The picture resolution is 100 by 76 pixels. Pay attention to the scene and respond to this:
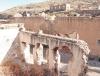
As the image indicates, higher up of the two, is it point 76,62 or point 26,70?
point 76,62

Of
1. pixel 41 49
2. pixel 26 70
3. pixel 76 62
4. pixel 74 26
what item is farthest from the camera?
pixel 74 26

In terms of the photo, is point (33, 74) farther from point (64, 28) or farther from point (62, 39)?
point (64, 28)

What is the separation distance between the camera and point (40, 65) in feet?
62.8

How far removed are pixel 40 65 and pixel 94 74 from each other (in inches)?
166

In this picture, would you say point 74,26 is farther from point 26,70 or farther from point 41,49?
point 26,70

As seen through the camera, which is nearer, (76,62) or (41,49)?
(76,62)

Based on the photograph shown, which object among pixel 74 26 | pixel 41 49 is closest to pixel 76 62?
pixel 41 49

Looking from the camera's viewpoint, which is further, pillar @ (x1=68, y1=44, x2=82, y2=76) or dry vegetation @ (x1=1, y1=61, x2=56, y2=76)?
dry vegetation @ (x1=1, y1=61, x2=56, y2=76)

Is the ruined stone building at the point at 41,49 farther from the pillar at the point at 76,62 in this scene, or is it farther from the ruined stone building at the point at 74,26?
the ruined stone building at the point at 74,26

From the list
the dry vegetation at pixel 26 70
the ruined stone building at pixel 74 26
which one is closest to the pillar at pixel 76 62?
the dry vegetation at pixel 26 70

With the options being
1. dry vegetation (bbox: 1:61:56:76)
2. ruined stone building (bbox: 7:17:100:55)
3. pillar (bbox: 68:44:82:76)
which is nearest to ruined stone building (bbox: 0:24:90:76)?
pillar (bbox: 68:44:82:76)

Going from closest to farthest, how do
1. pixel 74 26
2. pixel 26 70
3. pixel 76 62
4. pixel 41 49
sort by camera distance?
pixel 76 62
pixel 26 70
pixel 41 49
pixel 74 26

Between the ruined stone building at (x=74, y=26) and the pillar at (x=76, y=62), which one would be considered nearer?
the pillar at (x=76, y=62)

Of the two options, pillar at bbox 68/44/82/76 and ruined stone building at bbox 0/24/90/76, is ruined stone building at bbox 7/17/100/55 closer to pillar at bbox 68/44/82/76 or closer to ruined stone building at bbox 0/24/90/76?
ruined stone building at bbox 0/24/90/76
